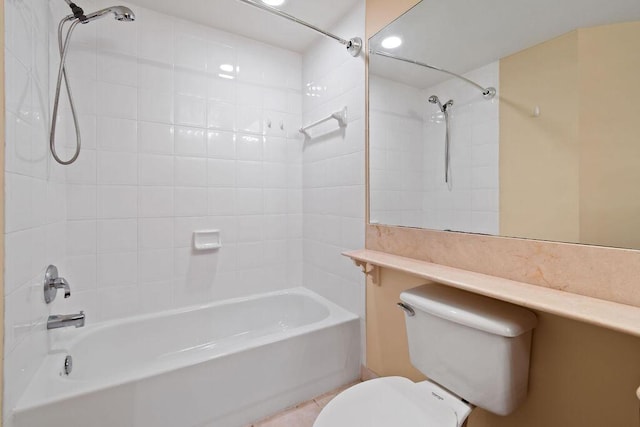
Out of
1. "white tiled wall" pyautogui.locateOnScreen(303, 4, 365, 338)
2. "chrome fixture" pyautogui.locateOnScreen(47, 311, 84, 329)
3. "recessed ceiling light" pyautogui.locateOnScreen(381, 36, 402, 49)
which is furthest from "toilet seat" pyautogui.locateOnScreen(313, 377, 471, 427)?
"recessed ceiling light" pyautogui.locateOnScreen(381, 36, 402, 49)

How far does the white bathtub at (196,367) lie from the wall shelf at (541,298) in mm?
756

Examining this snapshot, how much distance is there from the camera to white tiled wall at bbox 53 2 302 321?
1605mm

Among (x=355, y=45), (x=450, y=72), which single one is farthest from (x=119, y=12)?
(x=450, y=72)

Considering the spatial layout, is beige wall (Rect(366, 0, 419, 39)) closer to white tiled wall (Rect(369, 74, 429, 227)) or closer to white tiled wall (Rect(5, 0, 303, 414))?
white tiled wall (Rect(369, 74, 429, 227))

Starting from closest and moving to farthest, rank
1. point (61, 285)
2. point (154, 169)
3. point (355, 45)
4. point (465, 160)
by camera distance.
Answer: point (465, 160), point (61, 285), point (355, 45), point (154, 169)

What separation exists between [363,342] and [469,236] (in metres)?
0.98

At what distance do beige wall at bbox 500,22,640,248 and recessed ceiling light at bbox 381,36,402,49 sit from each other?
0.60m

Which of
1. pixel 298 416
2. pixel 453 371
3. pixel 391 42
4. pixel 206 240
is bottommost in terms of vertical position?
pixel 298 416

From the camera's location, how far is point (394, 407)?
0.94 m

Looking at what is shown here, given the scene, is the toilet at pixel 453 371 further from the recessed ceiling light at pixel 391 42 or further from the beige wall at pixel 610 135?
the recessed ceiling light at pixel 391 42

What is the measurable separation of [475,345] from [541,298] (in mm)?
256

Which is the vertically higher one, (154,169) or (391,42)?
(391,42)

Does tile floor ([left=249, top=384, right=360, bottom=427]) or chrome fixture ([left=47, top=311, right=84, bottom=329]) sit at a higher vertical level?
chrome fixture ([left=47, top=311, right=84, bottom=329])

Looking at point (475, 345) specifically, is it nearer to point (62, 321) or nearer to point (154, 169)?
point (62, 321)
